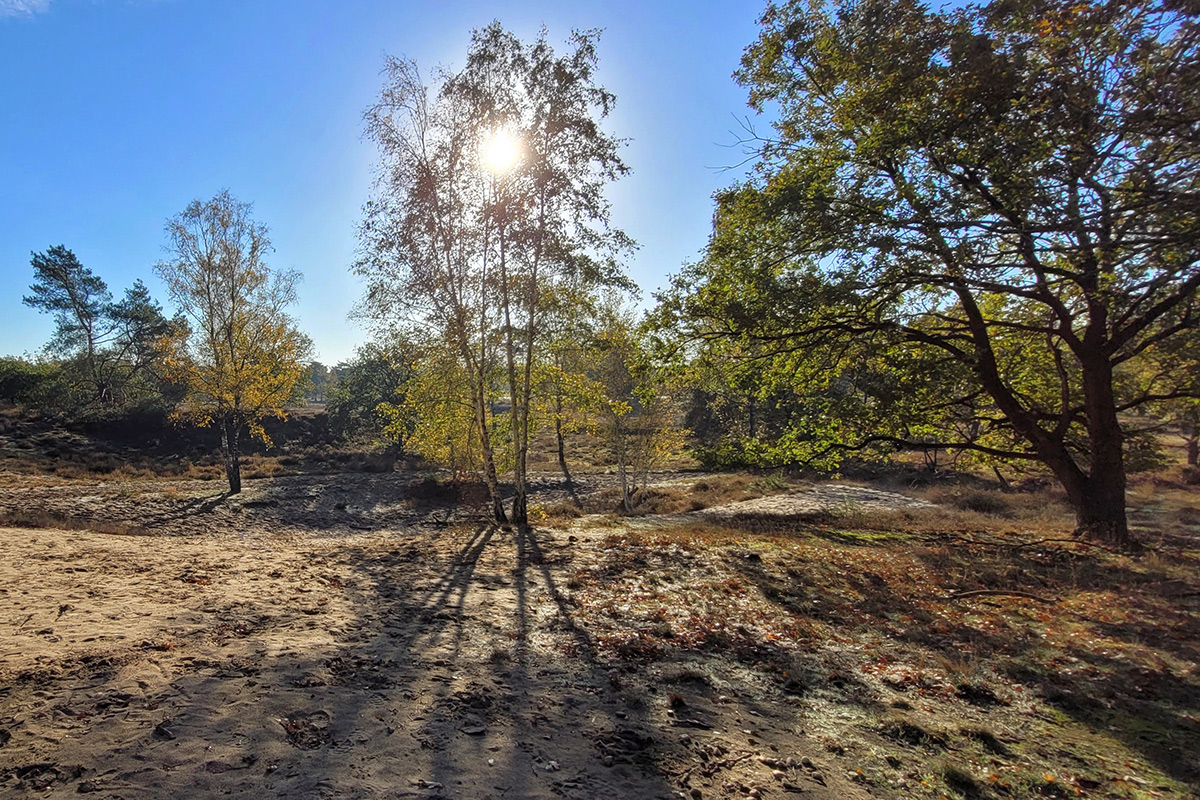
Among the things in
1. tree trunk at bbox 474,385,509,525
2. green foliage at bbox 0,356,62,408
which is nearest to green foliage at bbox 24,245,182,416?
green foliage at bbox 0,356,62,408

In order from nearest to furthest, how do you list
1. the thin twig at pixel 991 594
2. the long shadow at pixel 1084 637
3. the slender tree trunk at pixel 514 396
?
the long shadow at pixel 1084 637 < the thin twig at pixel 991 594 < the slender tree trunk at pixel 514 396

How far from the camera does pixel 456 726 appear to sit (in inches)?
168

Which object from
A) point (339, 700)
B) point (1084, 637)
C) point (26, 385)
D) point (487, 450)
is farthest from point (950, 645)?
point (26, 385)

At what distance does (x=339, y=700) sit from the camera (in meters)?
4.48

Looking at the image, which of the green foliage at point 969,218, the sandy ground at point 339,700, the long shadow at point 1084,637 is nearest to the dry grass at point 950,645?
the long shadow at point 1084,637

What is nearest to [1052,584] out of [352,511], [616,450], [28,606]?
[28,606]

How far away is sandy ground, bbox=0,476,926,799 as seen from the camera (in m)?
3.48

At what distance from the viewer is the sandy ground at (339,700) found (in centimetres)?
348

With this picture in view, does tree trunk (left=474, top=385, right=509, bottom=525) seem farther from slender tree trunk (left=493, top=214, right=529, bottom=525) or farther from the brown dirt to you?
the brown dirt

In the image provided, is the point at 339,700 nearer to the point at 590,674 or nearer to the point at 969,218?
the point at 590,674

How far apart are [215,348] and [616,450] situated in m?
18.0

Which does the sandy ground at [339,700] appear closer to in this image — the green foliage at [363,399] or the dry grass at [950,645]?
the dry grass at [950,645]

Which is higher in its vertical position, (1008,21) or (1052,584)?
(1008,21)

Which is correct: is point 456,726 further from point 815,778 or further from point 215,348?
point 215,348
